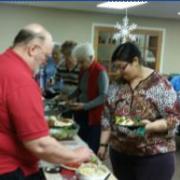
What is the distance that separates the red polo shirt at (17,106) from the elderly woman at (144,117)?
0.69 m

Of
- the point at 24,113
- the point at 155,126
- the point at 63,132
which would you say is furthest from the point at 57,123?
the point at 24,113

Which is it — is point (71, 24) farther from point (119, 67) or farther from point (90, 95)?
point (119, 67)

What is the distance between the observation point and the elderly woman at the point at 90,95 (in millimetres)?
2750

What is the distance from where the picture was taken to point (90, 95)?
2.83 metres

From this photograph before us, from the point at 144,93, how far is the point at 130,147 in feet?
0.88

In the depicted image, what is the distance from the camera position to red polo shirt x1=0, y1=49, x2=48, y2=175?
105 cm

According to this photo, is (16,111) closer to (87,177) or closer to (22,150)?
(22,150)

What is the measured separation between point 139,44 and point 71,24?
140 centimetres

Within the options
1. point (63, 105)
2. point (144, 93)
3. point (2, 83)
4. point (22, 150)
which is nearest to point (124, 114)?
point (144, 93)

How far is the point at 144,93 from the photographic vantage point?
5.65ft

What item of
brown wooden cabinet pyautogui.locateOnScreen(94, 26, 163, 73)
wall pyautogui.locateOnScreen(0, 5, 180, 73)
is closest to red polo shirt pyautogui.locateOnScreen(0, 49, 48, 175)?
wall pyautogui.locateOnScreen(0, 5, 180, 73)

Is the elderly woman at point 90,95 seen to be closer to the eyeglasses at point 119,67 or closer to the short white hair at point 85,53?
the short white hair at point 85,53

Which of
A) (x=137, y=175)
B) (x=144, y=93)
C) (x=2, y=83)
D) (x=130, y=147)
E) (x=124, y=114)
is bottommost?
(x=137, y=175)

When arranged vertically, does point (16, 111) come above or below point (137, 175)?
above
